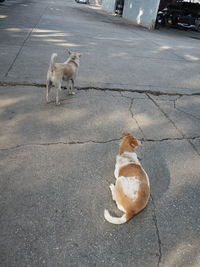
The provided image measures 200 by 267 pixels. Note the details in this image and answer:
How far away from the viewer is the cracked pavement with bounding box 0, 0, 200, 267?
7.07ft

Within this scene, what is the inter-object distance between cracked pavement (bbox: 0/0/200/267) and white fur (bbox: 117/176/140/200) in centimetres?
31

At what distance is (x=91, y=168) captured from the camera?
3.13 meters

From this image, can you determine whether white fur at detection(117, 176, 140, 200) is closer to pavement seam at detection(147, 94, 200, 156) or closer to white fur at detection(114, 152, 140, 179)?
white fur at detection(114, 152, 140, 179)

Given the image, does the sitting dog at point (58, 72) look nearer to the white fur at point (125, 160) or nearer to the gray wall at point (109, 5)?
the white fur at point (125, 160)

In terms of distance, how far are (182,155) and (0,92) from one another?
389cm

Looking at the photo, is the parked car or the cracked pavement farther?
the parked car

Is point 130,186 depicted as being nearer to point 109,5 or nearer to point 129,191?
point 129,191

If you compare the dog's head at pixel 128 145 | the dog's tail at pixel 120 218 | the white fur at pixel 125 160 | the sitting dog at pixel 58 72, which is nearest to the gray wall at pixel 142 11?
the sitting dog at pixel 58 72

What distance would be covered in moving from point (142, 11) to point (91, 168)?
21.4m

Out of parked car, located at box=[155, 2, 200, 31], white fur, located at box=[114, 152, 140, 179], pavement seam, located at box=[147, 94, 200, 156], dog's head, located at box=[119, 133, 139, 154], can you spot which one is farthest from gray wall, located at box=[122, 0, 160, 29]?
white fur, located at box=[114, 152, 140, 179]

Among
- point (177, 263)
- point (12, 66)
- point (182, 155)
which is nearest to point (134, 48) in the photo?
point (12, 66)

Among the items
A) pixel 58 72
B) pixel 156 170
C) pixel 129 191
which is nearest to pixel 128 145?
pixel 156 170

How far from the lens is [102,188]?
2820 millimetres

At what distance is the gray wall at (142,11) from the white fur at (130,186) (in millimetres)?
19179
